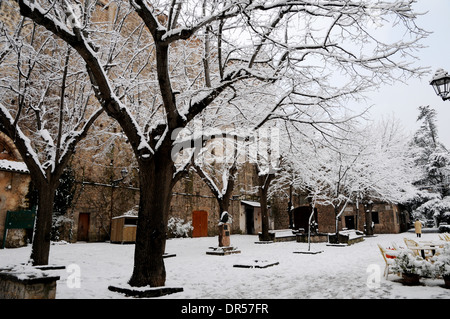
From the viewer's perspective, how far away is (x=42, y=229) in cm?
820

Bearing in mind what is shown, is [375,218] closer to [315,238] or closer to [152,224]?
[315,238]

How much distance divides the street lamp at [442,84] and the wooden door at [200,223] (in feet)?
72.0

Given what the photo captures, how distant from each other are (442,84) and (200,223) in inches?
891

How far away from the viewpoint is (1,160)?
14812 millimetres

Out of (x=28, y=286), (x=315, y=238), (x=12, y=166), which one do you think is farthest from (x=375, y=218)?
(x=28, y=286)

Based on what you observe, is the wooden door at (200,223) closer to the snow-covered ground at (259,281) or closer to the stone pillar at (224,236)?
the stone pillar at (224,236)

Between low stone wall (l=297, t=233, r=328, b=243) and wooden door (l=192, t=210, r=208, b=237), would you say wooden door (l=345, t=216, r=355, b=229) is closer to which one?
low stone wall (l=297, t=233, r=328, b=243)

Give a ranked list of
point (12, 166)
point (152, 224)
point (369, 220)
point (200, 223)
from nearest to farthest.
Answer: point (152, 224)
point (12, 166)
point (200, 223)
point (369, 220)

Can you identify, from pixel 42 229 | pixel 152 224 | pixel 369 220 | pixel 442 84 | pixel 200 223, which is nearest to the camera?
pixel 152 224

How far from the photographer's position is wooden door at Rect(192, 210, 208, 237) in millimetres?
26562
